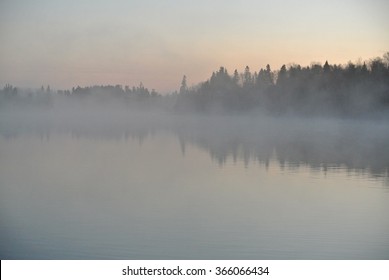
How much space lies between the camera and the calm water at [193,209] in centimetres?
1112

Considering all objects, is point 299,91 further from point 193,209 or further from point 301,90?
point 193,209

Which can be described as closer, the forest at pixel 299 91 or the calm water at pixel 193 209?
the calm water at pixel 193 209

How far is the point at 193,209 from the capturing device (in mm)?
14711

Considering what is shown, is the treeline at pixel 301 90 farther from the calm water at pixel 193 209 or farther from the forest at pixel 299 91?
the calm water at pixel 193 209

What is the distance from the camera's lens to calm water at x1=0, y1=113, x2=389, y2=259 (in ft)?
36.5

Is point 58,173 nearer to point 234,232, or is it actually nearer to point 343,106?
point 234,232

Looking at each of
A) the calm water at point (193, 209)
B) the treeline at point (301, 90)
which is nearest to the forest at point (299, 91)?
the treeline at point (301, 90)

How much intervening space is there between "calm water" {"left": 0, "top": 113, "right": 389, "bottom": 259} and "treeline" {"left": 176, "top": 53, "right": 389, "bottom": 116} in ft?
153

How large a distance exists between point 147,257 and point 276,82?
8024 centimetres

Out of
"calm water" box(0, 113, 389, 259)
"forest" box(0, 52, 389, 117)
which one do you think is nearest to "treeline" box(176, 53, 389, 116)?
"forest" box(0, 52, 389, 117)

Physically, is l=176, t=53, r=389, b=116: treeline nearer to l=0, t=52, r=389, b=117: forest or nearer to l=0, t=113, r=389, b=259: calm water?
l=0, t=52, r=389, b=117: forest

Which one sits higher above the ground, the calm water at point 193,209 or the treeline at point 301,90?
the treeline at point 301,90

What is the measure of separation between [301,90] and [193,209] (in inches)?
2750

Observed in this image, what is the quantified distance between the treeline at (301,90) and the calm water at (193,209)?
153 ft
